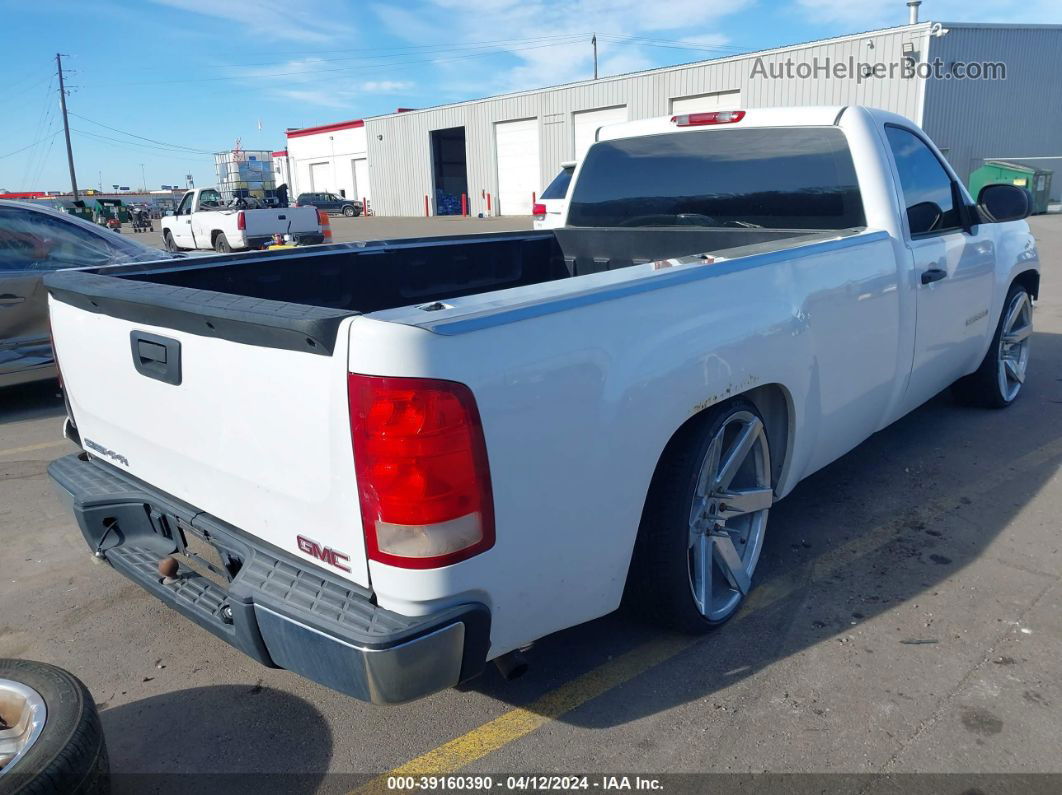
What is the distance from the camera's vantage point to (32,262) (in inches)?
257

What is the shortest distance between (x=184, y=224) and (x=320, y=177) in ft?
111

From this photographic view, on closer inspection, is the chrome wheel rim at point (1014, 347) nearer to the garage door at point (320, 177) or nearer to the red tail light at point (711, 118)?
the red tail light at point (711, 118)

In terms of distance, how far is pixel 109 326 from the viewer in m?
2.71

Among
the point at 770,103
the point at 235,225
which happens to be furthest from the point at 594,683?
the point at 770,103

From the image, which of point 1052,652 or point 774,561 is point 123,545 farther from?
point 1052,652

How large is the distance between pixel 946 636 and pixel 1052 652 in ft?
1.11

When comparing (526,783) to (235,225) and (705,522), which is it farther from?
(235,225)

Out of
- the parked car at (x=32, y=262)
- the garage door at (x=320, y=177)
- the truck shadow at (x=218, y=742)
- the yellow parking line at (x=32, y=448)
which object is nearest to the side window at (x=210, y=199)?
the parked car at (x=32, y=262)

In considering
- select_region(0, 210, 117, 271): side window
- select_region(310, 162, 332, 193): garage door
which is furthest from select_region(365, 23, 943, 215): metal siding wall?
select_region(0, 210, 117, 271): side window

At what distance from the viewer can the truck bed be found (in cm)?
215

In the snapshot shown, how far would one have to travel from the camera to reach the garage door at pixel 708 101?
1139 inches

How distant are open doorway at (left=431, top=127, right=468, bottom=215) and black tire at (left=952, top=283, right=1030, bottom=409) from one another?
38263 mm

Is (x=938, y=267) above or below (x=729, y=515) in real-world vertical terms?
Result: above

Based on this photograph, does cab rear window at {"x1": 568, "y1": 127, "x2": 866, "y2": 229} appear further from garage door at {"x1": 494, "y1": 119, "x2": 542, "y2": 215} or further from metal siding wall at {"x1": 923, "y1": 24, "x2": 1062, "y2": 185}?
garage door at {"x1": 494, "y1": 119, "x2": 542, "y2": 215}
